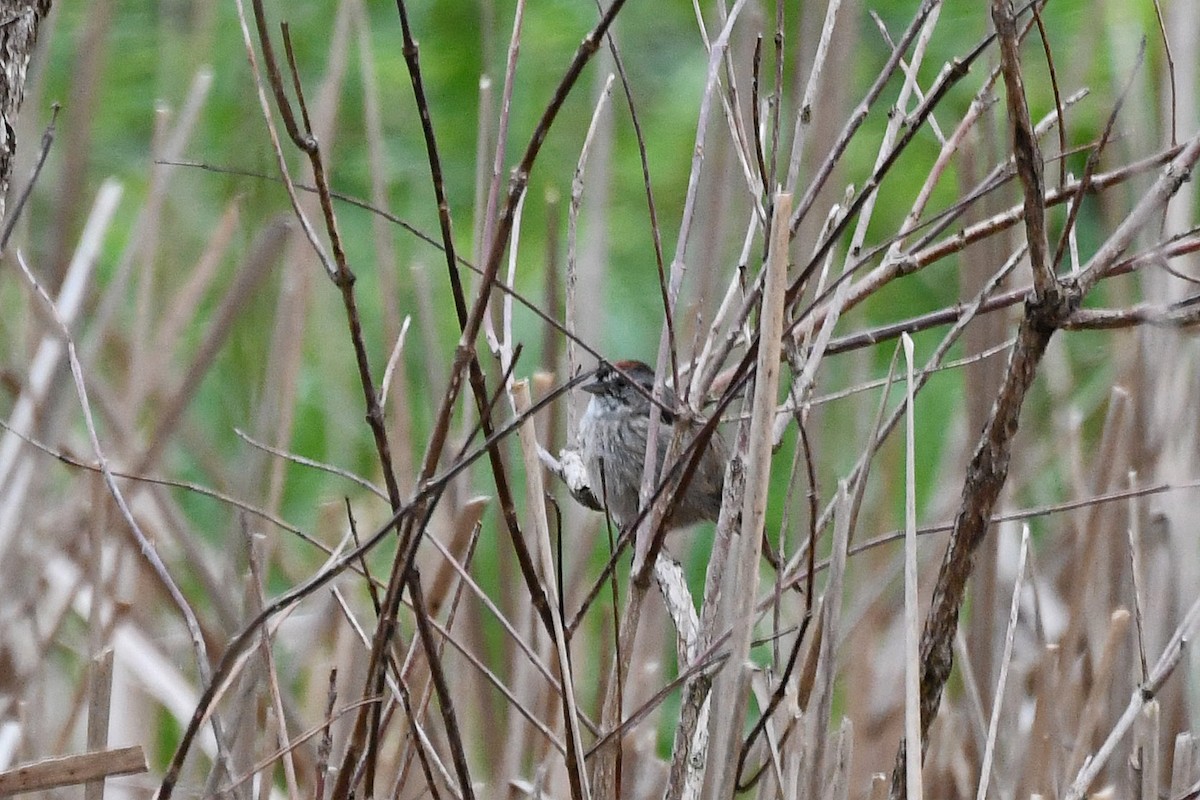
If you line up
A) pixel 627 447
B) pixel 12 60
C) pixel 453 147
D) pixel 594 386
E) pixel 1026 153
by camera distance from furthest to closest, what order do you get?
pixel 453 147 → pixel 627 447 → pixel 594 386 → pixel 12 60 → pixel 1026 153

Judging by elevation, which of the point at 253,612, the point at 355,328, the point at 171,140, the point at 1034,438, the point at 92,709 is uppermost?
the point at 171,140

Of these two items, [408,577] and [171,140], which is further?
[171,140]

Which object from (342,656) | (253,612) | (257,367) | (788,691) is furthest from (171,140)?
(788,691)

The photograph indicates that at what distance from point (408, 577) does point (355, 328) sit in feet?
0.65

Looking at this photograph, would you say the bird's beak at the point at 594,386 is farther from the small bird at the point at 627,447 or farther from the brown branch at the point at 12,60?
Result: the brown branch at the point at 12,60

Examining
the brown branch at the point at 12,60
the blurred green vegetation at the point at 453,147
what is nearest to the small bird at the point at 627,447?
the blurred green vegetation at the point at 453,147

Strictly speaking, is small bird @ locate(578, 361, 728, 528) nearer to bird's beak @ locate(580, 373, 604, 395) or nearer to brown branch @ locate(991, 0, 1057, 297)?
bird's beak @ locate(580, 373, 604, 395)

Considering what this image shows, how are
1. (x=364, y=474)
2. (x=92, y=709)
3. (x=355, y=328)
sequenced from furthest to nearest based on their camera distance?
(x=364, y=474) → (x=92, y=709) → (x=355, y=328)

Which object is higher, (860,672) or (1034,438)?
(1034,438)

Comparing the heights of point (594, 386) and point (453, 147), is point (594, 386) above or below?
below

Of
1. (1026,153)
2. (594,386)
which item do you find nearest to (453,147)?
(594,386)

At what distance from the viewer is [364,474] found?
3.23m

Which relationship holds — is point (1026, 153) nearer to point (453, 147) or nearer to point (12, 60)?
point (12, 60)

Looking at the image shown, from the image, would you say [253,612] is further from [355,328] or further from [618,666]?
[355,328]
